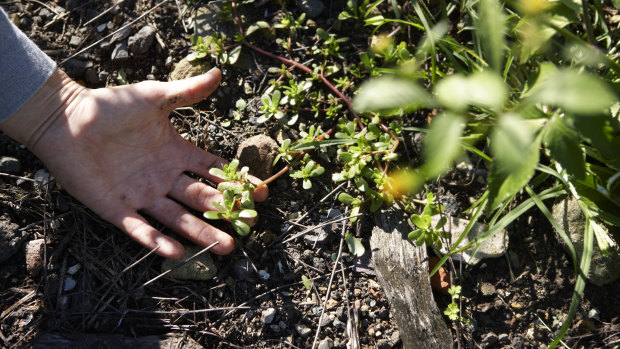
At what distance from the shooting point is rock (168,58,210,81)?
224cm

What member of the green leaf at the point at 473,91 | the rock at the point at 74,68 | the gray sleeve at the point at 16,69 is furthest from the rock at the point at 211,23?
the green leaf at the point at 473,91

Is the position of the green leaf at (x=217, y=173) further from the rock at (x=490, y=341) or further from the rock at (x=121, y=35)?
the rock at (x=490, y=341)

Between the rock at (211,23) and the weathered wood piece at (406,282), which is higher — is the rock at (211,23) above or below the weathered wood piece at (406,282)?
above

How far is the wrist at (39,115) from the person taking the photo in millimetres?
1971

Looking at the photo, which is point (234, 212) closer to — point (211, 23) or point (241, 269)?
point (241, 269)

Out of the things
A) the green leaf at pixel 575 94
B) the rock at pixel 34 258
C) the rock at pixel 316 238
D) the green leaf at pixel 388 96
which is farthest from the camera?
the rock at pixel 316 238

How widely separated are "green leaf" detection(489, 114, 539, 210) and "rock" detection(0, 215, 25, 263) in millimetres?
1942

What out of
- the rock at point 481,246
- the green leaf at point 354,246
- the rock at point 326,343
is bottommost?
the rock at point 326,343

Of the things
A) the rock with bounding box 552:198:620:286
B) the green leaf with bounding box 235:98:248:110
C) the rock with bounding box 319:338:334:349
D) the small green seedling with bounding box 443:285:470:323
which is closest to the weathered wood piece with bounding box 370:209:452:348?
the small green seedling with bounding box 443:285:470:323

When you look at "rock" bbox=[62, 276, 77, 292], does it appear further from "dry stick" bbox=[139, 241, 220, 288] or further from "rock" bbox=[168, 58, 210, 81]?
"rock" bbox=[168, 58, 210, 81]

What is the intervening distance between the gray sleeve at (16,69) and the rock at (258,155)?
3.17 feet

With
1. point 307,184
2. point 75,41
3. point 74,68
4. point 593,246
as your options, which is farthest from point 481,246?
point 75,41

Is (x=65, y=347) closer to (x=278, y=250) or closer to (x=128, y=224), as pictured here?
(x=128, y=224)

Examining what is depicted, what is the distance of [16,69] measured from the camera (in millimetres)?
1957
